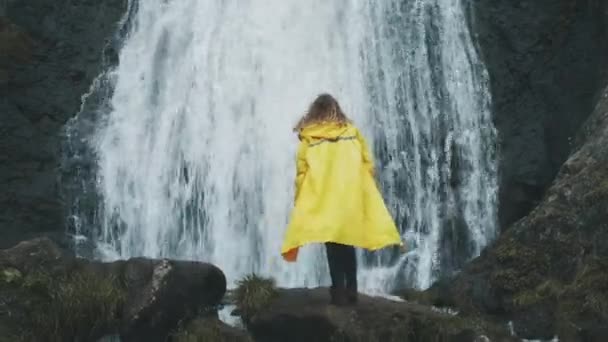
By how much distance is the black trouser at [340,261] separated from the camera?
25.0ft

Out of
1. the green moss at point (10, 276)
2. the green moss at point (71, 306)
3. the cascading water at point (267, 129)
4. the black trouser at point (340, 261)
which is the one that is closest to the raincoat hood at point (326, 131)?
the black trouser at point (340, 261)

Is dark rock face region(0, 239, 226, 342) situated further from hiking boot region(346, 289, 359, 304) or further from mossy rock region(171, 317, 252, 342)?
hiking boot region(346, 289, 359, 304)

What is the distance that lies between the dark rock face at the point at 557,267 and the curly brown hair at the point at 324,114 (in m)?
2.95

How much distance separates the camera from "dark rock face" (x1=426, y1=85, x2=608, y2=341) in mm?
8516

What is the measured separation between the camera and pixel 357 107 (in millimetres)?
13531

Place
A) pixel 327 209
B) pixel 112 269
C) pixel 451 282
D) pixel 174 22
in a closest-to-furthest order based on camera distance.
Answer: pixel 327 209, pixel 112 269, pixel 451 282, pixel 174 22

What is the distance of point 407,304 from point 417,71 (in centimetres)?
609

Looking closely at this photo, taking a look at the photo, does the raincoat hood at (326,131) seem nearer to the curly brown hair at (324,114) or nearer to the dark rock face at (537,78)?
the curly brown hair at (324,114)

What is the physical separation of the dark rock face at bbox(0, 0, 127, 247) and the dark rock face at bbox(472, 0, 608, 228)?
6.19m

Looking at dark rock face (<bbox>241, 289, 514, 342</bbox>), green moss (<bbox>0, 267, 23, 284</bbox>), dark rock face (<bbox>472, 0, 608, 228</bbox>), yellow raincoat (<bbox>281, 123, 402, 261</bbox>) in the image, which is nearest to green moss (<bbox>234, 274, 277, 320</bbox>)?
dark rock face (<bbox>241, 289, 514, 342</bbox>)

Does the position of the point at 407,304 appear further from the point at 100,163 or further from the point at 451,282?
the point at 100,163

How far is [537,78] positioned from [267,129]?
165 inches

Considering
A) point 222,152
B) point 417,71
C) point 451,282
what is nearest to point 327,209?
point 451,282

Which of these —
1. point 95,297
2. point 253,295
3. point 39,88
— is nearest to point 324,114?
point 253,295
